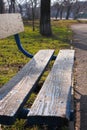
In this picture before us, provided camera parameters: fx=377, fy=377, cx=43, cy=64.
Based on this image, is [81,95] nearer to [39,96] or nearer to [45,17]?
[39,96]

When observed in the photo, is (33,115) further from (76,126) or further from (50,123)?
(76,126)

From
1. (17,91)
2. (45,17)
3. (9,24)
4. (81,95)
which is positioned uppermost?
(9,24)

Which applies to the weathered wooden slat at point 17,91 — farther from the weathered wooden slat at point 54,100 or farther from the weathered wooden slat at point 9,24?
the weathered wooden slat at point 9,24

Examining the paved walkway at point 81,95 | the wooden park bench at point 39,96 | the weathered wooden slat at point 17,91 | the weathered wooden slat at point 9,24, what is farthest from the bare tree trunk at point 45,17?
the weathered wooden slat at point 17,91

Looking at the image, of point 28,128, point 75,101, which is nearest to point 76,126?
point 28,128

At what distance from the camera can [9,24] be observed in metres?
5.62

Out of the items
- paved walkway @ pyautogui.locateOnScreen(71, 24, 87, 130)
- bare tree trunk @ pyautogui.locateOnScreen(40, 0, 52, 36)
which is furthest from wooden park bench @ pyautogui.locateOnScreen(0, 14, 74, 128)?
bare tree trunk @ pyautogui.locateOnScreen(40, 0, 52, 36)

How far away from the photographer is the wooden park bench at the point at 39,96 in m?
2.65

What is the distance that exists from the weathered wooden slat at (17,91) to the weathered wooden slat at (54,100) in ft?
0.42

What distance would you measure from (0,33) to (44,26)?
41.2 feet

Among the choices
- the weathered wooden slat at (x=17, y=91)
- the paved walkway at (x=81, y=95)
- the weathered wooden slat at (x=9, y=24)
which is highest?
the weathered wooden slat at (x=9, y=24)

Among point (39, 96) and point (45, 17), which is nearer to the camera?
point (39, 96)

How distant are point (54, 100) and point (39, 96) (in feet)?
0.55

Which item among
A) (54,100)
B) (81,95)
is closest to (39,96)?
(54,100)
